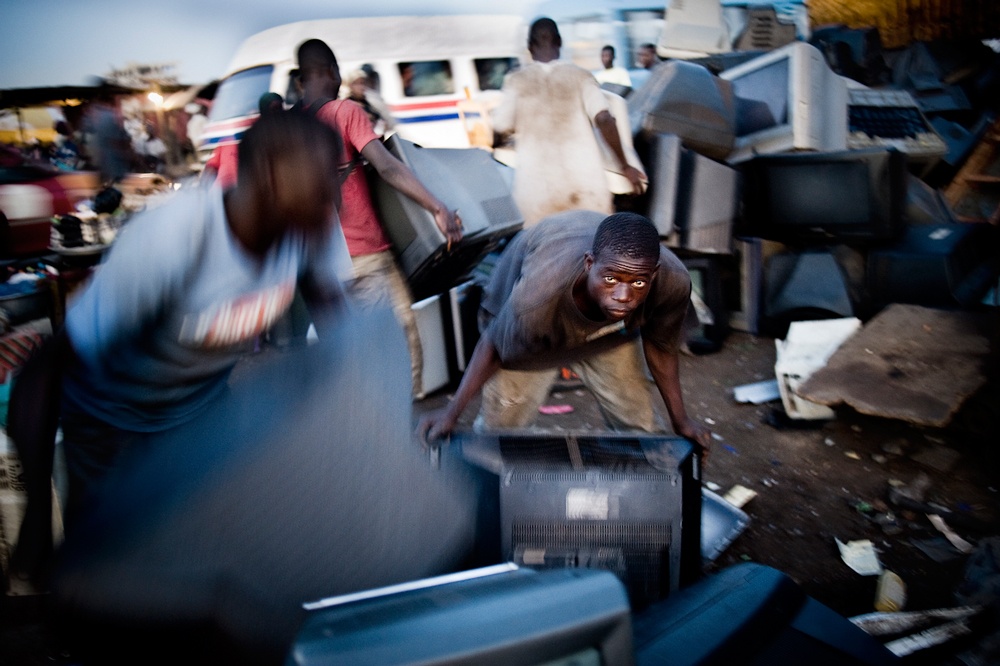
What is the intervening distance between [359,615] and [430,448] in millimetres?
826

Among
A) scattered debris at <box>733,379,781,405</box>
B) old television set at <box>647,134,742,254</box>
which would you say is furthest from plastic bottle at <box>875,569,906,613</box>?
old television set at <box>647,134,742,254</box>

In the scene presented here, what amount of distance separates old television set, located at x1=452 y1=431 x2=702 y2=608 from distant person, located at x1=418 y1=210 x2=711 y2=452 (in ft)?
1.16

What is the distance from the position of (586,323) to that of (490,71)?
8257 mm

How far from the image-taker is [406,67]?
8.77 m

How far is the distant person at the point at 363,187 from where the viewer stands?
2.55 meters

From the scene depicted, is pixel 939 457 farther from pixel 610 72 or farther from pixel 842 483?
pixel 610 72

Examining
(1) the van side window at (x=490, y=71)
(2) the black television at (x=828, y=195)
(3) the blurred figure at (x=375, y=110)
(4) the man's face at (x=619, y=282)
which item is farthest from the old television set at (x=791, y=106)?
(1) the van side window at (x=490, y=71)

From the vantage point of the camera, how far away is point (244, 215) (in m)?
1.12

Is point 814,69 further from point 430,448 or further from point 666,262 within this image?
point 430,448

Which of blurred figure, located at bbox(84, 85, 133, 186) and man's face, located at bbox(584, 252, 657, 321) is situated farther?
blurred figure, located at bbox(84, 85, 133, 186)

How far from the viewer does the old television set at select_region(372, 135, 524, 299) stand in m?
2.65

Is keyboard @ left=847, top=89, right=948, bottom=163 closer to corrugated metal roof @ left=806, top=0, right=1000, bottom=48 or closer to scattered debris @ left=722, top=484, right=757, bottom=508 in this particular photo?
scattered debris @ left=722, top=484, right=757, bottom=508

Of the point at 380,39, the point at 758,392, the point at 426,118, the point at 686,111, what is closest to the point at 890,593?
the point at 758,392

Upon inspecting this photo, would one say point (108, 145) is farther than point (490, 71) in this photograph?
Yes
